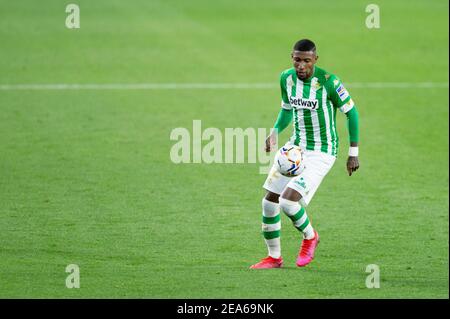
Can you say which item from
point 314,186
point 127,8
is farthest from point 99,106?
point 127,8

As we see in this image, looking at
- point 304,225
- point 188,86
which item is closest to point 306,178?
point 304,225

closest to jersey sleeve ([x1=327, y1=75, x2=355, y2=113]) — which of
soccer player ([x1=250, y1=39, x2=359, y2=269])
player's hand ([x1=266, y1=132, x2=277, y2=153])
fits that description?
soccer player ([x1=250, y1=39, x2=359, y2=269])

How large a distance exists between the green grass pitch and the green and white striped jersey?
4.57 feet

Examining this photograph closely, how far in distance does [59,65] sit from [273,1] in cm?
1298

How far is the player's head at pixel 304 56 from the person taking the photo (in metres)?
11.0

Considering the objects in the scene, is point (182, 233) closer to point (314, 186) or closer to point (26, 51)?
point (314, 186)

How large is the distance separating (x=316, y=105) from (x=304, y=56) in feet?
2.01

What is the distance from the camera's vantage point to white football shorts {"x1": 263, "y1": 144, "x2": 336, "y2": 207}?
11.1 meters

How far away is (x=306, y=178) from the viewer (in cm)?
1119

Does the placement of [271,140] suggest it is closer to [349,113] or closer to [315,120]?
[315,120]

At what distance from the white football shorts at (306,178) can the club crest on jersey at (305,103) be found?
19.9 inches

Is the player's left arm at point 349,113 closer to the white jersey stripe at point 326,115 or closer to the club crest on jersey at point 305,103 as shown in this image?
the white jersey stripe at point 326,115

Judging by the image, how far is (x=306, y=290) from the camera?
408 inches

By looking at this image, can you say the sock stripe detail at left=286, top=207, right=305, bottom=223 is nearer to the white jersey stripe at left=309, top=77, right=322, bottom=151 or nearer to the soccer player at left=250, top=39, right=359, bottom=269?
the soccer player at left=250, top=39, right=359, bottom=269
